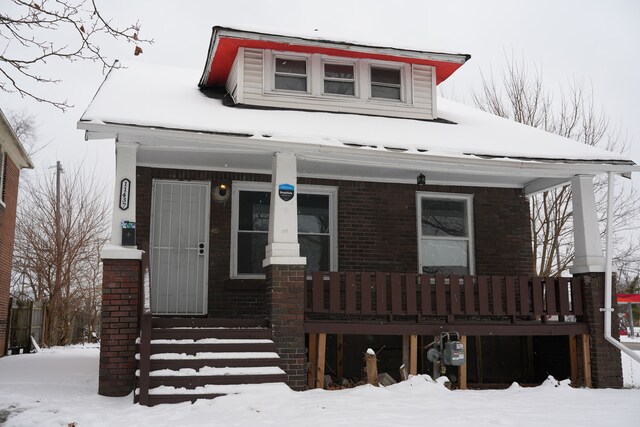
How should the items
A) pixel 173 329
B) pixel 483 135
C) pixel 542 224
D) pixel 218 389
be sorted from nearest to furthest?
pixel 218 389, pixel 173 329, pixel 483 135, pixel 542 224

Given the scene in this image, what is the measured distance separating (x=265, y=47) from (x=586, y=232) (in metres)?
5.93

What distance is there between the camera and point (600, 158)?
384 inches

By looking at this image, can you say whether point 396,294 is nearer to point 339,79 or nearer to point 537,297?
Result: point 537,297

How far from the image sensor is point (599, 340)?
948cm

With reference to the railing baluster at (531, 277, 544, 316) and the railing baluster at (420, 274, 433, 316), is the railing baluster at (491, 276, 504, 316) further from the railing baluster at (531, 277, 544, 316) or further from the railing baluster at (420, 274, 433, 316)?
the railing baluster at (420, 274, 433, 316)

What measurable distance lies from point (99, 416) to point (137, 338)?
1.57 m

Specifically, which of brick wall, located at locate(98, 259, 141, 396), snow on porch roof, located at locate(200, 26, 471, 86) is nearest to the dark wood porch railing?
brick wall, located at locate(98, 259, 141, 396)

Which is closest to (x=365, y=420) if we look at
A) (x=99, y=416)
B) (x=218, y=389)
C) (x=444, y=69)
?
(x=218, y=389)

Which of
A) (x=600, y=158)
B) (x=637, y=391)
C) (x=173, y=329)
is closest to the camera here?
(x=173, y=329)

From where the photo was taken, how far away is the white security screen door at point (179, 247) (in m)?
10.1

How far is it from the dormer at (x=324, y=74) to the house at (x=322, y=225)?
0.03 metres

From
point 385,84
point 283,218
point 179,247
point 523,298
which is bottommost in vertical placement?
point 523,298

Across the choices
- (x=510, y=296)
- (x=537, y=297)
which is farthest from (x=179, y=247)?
(x=537, y=297)

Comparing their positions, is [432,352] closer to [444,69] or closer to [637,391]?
[637,391]
